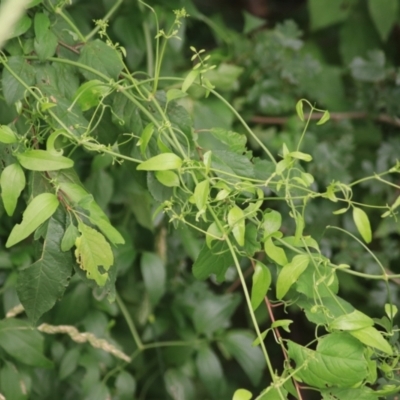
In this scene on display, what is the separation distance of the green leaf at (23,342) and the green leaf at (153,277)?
0.19 m

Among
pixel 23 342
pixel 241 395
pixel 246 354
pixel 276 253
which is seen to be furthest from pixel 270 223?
pixel 246 354

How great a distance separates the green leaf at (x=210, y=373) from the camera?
0.98 m

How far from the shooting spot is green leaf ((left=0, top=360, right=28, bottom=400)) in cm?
79

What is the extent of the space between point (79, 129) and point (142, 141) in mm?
76

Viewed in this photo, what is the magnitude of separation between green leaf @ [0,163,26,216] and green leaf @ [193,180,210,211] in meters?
0.14

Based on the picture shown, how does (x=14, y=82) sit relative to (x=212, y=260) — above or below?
A: above

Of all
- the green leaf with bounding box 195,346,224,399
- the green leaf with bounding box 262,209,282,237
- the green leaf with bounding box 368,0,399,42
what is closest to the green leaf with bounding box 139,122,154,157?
the green leaf with bounding box 262,209,282,237

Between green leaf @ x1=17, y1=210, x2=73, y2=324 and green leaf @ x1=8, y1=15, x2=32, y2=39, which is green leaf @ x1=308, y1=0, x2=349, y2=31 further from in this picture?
green leaf @ x1=17, y1=210, x2=73, y2=324

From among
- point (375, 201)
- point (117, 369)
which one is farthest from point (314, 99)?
point (117, 369)

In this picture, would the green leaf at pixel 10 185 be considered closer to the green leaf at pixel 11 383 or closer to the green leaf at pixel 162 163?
the green leaf at pixel 162 163

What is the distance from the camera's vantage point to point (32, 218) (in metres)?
0.52

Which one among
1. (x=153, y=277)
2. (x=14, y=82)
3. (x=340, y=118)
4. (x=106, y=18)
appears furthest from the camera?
(x=340, y=118)

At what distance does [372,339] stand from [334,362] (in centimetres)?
3

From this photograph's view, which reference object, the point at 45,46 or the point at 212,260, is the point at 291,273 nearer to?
the point at 212,260
